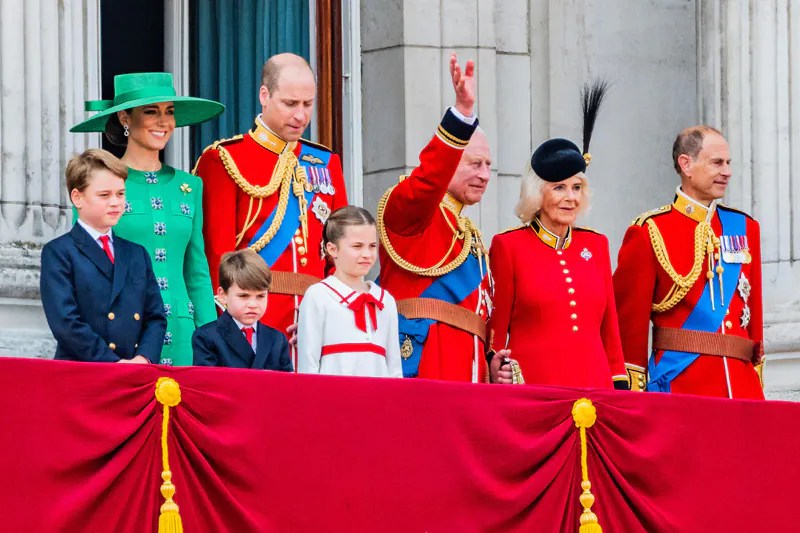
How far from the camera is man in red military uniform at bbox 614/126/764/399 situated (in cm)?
983

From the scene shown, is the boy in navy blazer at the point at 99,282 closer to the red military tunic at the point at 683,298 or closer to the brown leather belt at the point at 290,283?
the brown leather belt at the point at 290,283

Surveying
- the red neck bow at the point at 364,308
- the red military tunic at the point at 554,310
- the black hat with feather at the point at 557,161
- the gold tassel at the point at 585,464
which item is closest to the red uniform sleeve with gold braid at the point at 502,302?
the red military tunic at the point at 554,310

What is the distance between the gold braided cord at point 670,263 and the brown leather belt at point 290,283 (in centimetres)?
185

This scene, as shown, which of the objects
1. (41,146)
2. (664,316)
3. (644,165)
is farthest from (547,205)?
(644,165)

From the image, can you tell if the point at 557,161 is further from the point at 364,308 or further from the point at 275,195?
the point at 364,308

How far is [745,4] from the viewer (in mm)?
11680

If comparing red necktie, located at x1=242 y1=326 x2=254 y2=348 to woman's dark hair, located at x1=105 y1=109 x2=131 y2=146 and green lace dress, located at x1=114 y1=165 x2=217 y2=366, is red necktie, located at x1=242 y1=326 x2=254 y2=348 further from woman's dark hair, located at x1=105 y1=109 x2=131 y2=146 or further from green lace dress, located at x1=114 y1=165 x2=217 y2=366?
woman's dark hair, located at x1=105 y1=109 x2=131 y2=146

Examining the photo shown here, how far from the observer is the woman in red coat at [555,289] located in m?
9.20

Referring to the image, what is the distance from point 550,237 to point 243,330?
1771 millimetres

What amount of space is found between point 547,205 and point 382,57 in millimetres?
2233

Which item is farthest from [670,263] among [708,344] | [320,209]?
[320,209]

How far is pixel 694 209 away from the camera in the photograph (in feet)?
33.2

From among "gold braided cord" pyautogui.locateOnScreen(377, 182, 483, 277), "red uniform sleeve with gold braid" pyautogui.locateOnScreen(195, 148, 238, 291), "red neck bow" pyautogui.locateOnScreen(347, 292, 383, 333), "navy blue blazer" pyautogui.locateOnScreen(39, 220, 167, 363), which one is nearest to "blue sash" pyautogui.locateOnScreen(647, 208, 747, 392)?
"gold braided cord" pyautogui.locateOnScreen(377, 182, 483, 277)

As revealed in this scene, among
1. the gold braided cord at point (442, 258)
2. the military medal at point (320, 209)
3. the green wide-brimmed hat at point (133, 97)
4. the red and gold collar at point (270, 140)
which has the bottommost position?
the gold braided cord at point (442, 258)
